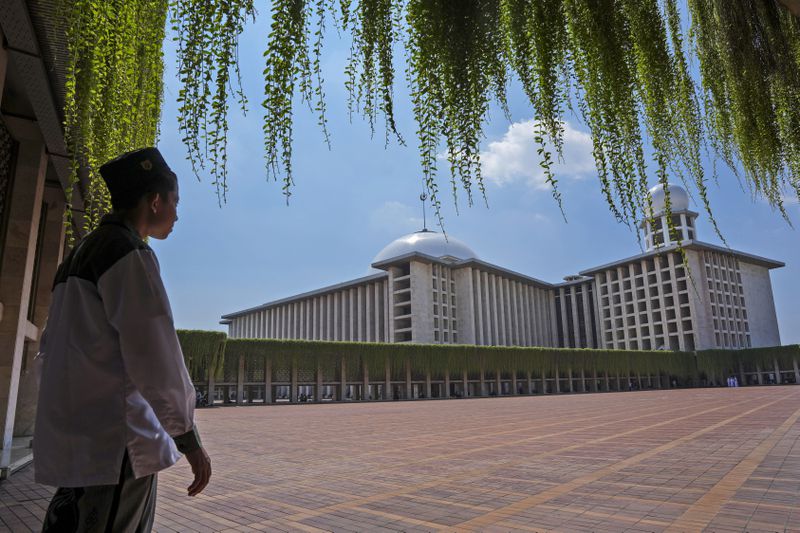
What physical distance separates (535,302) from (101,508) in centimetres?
8189

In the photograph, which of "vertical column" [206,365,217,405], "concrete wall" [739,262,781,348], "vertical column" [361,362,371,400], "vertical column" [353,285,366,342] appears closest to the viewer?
"vertical column" [206,365,217,405]

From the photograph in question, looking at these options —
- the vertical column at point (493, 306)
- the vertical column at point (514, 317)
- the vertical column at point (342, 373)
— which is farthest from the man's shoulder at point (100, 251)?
the vertical column at point (514, 317)

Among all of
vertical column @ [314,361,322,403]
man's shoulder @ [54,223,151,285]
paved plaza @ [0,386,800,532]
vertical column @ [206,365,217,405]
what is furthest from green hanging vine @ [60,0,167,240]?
vertical column @ [314,361,322,403]

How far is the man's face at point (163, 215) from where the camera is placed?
2.10 m

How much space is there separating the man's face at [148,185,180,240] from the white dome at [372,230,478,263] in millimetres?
64914

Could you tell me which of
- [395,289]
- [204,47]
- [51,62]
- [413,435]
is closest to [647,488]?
[204,47]

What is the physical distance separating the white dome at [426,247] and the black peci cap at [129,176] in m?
65.0

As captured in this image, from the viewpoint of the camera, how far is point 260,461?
7797 millimetres

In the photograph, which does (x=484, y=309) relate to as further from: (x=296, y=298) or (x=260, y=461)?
(x=260, y=461)

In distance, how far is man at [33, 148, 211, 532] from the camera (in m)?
1.74

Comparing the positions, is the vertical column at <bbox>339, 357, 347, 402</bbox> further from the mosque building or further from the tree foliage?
the tree foliage

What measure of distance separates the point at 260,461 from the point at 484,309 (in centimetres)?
6224

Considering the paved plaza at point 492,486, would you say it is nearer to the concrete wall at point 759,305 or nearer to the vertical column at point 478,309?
the vertical column at point 478,309

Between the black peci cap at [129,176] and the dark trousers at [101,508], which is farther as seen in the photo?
the black peci cap at [129,176]
